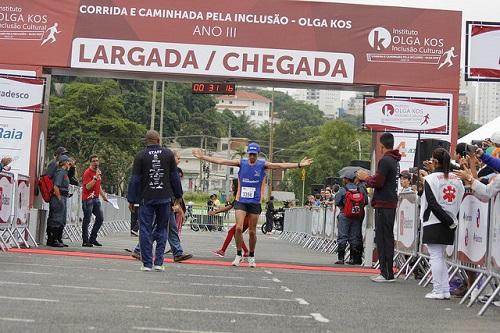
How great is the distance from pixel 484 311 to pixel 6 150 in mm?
12783

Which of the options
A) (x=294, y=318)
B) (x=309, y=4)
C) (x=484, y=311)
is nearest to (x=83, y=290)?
(x=294, y=318)

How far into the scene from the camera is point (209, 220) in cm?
4947

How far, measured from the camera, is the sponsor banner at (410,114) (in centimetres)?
1928

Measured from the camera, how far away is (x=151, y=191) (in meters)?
13.5

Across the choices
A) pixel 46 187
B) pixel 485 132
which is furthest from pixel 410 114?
pixel 46 187

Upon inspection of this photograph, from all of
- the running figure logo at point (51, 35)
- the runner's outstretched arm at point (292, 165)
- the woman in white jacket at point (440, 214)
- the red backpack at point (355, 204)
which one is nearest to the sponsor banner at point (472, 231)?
the woman in white jacket at point (440, 214)

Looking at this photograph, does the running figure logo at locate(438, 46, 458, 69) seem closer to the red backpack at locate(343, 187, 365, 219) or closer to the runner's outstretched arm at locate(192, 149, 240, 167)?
the red backpack at locate(343, 187, 365, 219)

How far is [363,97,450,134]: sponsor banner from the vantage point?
19.3 meters

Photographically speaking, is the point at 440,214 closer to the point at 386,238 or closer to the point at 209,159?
the point at 386,238

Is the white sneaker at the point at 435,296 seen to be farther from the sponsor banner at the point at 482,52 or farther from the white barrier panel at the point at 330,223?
the white barrier panel at the point at 330,223

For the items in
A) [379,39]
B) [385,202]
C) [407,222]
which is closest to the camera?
[385,202]

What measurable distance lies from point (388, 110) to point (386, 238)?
6370 millimetres

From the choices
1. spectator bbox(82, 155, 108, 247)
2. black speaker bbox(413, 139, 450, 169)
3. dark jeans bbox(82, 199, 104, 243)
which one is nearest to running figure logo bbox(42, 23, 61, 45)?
spectator bbox(82, 155, 108, 247)

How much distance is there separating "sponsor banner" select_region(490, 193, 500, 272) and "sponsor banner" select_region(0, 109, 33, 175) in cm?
1177
